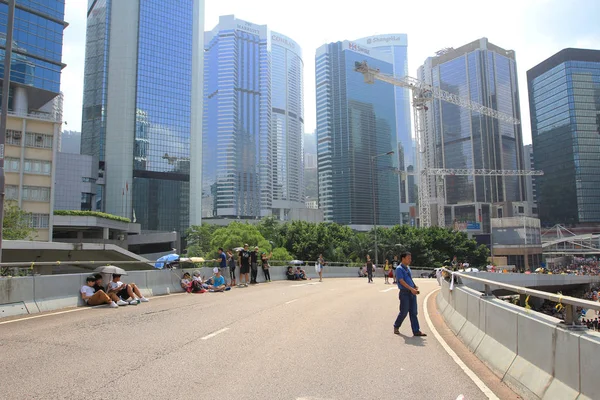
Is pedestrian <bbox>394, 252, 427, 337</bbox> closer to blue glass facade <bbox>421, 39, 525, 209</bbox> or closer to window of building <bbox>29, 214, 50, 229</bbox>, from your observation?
window of building <bbox>29, 214, 50, 229</bbox>

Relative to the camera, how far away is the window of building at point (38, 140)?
63312 millimetres

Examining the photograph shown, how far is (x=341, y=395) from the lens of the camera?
17.2 feet

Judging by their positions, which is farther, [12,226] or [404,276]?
[12,226]

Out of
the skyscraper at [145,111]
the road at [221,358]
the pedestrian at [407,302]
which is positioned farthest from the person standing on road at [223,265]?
the skyscraper at [145,111]

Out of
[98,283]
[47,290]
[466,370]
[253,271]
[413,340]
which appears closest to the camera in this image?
[466,370]

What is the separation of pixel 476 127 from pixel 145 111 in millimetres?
122775

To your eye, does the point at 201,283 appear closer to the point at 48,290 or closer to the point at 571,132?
the point at 48,290

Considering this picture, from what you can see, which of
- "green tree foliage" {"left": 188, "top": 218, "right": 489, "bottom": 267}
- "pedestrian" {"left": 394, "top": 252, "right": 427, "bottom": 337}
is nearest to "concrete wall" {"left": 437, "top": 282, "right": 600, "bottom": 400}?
"pedestrian" {"left": 394, "top": 252, "right": 427, "bottom": 337}

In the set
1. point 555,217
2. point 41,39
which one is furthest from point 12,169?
point 555,217

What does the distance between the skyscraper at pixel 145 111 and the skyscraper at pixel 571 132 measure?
127 m

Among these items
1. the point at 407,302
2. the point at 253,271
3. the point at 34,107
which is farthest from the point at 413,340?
the point at 34,107

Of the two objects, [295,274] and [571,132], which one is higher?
[571,132]

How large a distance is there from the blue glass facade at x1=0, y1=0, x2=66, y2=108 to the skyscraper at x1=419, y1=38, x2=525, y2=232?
13693 centimetres

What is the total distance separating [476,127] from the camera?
578 feet
